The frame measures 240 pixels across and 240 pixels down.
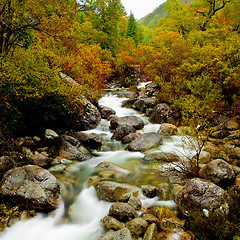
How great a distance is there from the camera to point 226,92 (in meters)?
10.6

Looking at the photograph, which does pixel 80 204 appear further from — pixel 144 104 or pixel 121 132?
pixel 144 104

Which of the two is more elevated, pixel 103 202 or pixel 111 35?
pixel 111 35

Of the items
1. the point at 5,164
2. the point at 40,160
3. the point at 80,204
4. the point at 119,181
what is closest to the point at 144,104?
the point at 119,181

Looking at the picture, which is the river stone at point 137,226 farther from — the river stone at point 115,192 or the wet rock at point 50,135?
the wet rock at point 50,135

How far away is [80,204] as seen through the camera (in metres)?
5.91

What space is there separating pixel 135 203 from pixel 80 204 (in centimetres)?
190

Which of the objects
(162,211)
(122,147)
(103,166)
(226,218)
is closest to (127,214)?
(162,211)

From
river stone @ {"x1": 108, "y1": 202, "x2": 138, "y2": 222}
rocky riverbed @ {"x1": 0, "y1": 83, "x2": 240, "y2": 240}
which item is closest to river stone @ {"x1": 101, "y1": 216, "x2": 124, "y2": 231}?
rocky riverbed @ {"x1": 0, "y1": 83, "x2": 240, "y2": 240}

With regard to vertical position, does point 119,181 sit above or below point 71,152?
below

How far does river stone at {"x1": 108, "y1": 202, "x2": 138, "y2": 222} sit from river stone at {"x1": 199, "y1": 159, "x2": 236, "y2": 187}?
264 cm

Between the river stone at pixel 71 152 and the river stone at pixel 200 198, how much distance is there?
514 centimetres

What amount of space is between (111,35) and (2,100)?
29116 millimetres

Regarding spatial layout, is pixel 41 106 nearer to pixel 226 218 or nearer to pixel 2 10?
pixel 2 10

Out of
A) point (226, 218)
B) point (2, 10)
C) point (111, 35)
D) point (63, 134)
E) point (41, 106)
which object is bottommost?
point (226, 218)
